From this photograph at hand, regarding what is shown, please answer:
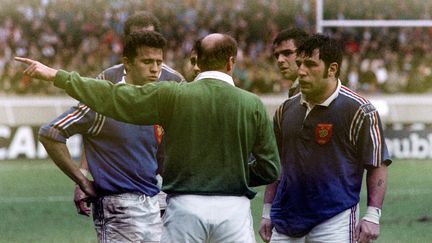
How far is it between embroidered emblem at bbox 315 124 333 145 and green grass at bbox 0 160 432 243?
418cm

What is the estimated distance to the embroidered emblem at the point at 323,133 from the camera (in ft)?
18.1

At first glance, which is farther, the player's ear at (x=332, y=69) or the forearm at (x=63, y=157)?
the forearm at (x=63, y=157)

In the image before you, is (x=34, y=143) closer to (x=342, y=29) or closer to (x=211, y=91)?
(x=342, y=29)

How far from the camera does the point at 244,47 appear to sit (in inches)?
923

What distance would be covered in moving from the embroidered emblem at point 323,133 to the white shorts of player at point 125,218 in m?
1.10

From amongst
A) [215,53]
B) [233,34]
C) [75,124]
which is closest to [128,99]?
[215,53]

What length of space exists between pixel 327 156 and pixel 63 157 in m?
1.48

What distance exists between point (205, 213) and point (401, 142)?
1486 centimetres

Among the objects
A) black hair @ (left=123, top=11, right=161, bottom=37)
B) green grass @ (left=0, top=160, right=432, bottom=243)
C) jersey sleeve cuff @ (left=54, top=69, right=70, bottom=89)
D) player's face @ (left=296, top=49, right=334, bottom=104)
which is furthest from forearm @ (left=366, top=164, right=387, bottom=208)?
green grass @ (left=0, top=160, right=432, bottom=243)

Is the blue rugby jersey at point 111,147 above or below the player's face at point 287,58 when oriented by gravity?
below

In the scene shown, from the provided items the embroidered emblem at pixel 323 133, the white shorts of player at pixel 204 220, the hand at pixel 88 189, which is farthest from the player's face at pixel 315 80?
the hand at pixel 88 189

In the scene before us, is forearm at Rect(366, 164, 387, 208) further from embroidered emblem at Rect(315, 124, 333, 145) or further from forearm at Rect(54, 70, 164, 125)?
forearm at Rect(54, 70, 164, 125)

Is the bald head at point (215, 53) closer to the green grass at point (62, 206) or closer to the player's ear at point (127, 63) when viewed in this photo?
the player's ear at point (127, 63)

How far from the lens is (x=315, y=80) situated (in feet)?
18.4
